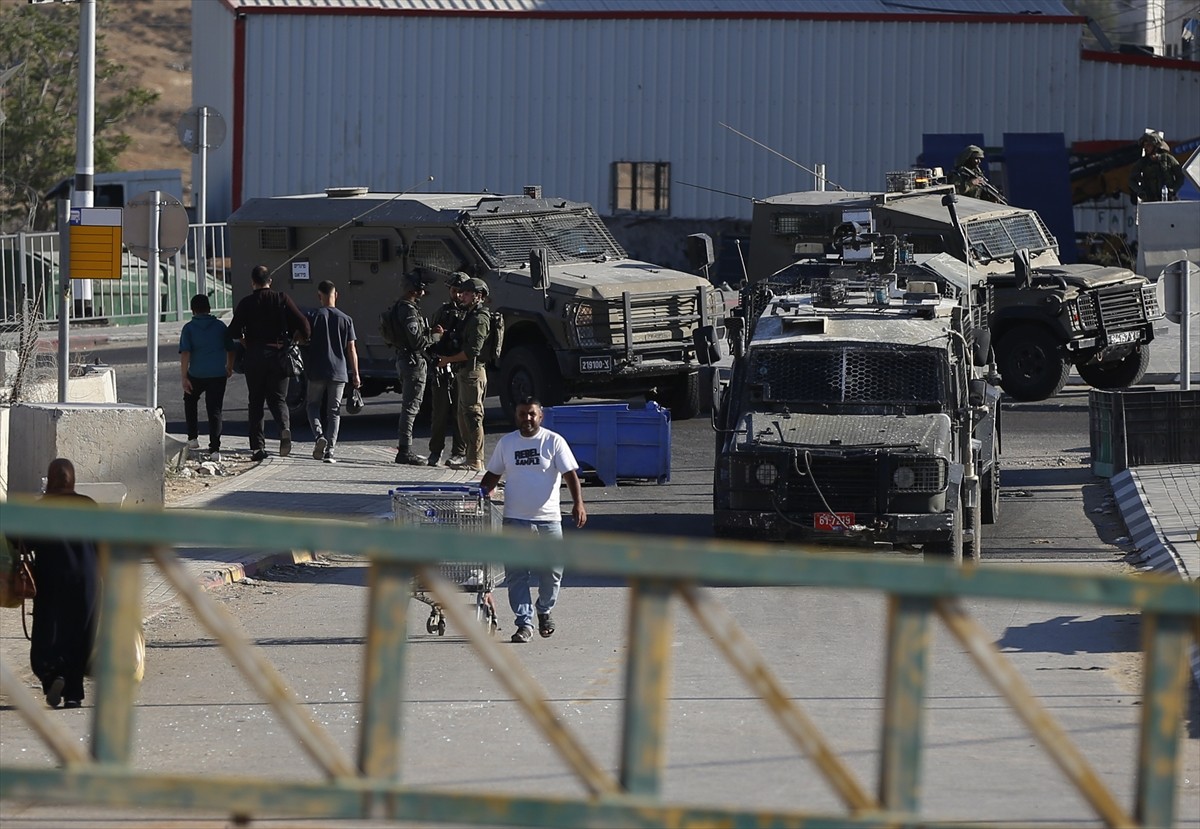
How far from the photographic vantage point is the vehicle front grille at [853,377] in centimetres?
1248

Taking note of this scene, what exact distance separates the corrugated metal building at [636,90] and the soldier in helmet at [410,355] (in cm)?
1859

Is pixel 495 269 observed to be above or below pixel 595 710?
above

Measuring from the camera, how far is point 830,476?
467 inches

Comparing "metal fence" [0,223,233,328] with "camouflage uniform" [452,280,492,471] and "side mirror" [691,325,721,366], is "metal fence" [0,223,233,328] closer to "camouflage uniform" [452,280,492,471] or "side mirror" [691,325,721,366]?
"camouflage uniform" [452,280,492,471]

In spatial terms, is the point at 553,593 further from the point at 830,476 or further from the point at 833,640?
the point at 830,476

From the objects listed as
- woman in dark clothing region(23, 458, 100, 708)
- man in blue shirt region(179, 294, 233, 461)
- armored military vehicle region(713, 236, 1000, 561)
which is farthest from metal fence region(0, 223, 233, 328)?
woman in dark clothing region(23, 458, 100, 708)

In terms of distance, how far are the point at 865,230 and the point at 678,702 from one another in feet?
30.0

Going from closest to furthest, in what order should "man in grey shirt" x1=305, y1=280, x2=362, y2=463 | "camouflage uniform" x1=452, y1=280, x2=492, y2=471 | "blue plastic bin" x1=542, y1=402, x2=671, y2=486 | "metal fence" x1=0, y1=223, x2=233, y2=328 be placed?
"blue plastic bin" x1=542, y1=402, x2=671, y2=486 → "camouflage uniform" x1=452, y1=280, x2=492, y2=471 → "man in grey shirt" x1=305, y1=280, x2=362, y2=463 → "metal fence" x1=0, y1=223, x2=233, y2=328

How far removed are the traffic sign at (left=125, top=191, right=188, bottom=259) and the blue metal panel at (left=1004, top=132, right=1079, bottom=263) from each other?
803 inches

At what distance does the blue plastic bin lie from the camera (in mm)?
15719

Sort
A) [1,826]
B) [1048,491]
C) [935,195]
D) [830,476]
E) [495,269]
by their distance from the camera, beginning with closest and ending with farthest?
[1,826]
[830,476]
[1048,491]
[495,269]
[935,195]

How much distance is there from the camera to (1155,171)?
82.6 feet

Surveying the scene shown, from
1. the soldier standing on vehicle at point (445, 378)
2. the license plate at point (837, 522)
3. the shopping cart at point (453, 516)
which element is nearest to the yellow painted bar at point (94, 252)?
the soldier standing on vehicle at point (445, 378)

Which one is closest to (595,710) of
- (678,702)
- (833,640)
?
(678,702)
